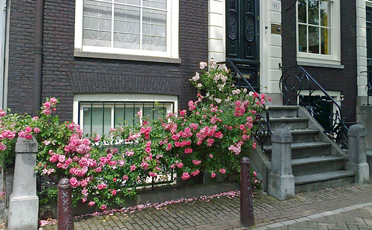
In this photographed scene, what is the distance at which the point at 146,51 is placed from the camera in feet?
22.4

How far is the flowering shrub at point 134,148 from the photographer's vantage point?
4.50m

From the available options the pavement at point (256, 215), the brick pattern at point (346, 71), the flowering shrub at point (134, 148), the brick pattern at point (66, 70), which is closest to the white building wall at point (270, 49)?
the brick pattern at point (346, 71)

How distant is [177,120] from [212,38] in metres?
2.72

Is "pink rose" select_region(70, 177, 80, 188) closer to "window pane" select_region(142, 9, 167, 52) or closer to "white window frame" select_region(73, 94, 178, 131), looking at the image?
"white window frame" select_region(73, 94, 178, 131)

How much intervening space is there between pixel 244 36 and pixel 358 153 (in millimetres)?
3798

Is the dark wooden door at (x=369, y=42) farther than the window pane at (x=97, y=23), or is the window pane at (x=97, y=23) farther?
the dark wooden door at (x=369, y=42)

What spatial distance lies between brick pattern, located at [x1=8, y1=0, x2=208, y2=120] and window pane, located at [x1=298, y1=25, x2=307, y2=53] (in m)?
4.04

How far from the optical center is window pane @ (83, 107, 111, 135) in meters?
6.14

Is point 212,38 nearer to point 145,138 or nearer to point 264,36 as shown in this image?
point 264,36

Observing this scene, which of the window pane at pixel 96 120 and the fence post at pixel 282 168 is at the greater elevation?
the window pane at pixel 96 120

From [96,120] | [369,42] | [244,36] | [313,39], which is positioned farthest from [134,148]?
[369,42]

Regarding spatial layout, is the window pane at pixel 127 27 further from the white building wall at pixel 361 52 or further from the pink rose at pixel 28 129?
the white building wall at pixel 361 52

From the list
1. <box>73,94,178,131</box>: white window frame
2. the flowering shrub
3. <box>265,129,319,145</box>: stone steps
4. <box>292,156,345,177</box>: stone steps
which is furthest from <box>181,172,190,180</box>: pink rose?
<box>265,129,319,145</box>: stone steps

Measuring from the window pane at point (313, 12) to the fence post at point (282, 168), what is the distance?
215 inches
